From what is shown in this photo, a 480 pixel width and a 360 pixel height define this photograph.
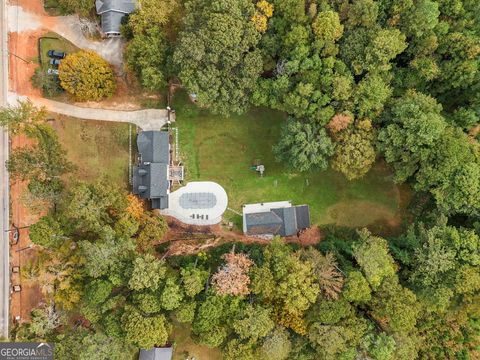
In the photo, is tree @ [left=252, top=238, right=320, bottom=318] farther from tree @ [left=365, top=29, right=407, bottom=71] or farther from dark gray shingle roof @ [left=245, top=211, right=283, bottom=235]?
tree @ [left=365, top=29, right=407, bottom=71]

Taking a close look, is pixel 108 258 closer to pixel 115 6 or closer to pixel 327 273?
pixel 327 273

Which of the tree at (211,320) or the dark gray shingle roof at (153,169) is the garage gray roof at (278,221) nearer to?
the tree at (211,320)

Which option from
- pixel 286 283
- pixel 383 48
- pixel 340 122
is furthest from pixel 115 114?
pixel 383 48

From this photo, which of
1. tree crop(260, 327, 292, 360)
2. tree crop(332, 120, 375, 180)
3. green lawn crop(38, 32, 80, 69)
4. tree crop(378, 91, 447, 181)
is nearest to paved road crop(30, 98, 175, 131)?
green lawn crop(38, 32, 80, 69)

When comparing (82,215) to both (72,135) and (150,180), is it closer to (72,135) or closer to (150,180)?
(150,180)

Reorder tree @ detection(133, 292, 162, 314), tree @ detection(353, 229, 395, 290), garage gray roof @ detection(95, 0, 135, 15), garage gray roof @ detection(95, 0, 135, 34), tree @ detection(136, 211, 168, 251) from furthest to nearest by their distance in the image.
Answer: garage gray roof @ detection(95, 0, 135, 34)
garage gray roof @ detection(95, 0, 135, 15)
tree @ detection(136, 211, 168, 251)
tree @ detection(133, 292, 162, 314)
tree @ detection(353, 229, 395, 290)

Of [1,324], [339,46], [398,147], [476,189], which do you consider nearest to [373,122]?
[398,147]
